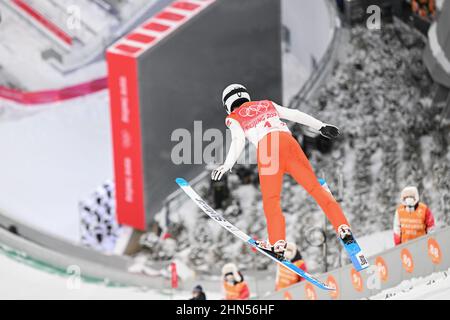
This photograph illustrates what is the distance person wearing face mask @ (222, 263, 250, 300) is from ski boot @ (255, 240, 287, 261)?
3.21 metres

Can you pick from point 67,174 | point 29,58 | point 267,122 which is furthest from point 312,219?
point 267,122

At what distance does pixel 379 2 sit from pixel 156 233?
Result: 12.3 ft

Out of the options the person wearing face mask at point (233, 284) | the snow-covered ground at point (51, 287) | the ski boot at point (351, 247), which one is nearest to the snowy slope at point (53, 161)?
the snow-covered ground at point (51, 287)

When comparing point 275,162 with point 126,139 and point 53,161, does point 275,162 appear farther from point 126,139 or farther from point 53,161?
point 53,161

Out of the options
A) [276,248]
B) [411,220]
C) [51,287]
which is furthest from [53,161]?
[276,248]

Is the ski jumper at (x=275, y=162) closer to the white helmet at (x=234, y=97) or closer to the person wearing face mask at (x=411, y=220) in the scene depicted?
the white helmet at (x=234, y=97)

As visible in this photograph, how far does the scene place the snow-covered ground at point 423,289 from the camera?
33.3 feet

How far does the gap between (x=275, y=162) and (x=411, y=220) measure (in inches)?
131

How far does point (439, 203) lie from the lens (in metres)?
13.8

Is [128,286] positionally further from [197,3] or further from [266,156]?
[266,156]

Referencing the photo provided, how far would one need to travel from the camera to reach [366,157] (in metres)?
14.2

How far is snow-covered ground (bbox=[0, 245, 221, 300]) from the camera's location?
13.8 metres

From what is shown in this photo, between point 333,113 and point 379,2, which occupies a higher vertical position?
point 379,2

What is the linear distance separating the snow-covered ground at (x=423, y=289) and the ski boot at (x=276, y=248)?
6.62 ft
